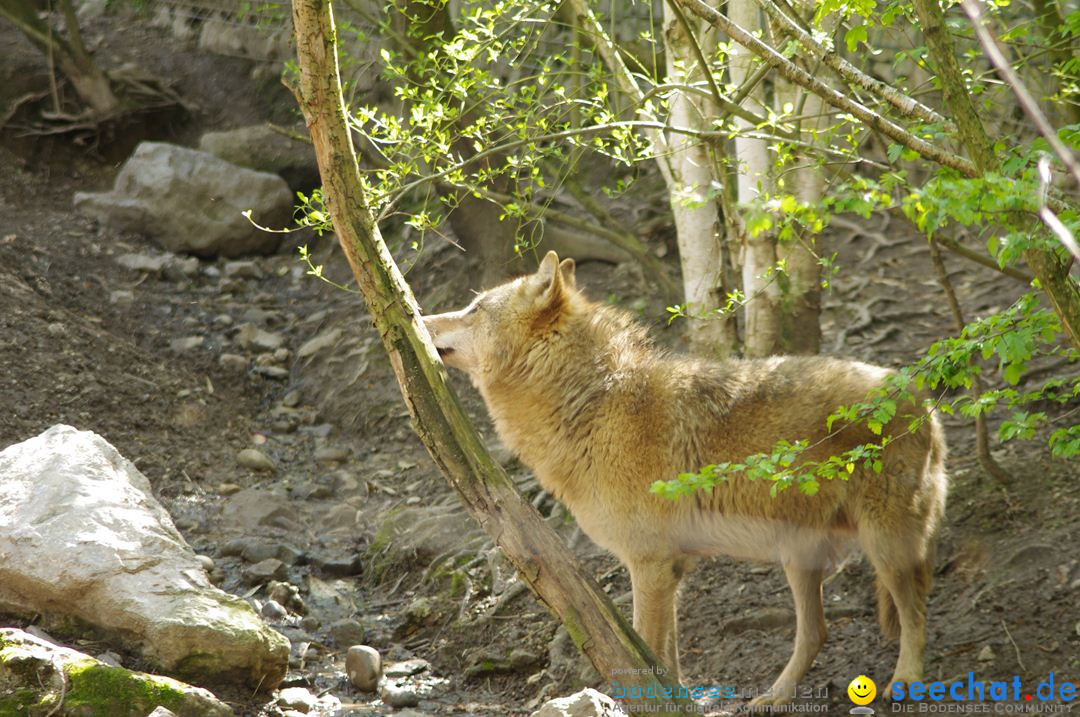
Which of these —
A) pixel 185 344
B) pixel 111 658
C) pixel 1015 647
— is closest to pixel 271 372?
pixel 185 344

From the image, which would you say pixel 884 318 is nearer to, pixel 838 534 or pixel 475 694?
pixel 838 534

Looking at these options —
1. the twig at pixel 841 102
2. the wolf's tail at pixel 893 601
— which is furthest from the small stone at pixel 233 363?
the twig at pixel 841 102

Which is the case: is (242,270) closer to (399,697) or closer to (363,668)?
(363,668)

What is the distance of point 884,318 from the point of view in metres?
9.44

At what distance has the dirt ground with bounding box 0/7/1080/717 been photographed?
5879 mm

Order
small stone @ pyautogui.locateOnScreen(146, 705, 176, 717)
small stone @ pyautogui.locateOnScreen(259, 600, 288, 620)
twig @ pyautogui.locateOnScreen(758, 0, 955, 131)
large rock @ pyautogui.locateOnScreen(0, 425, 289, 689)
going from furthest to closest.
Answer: small stone @ pyautogui.locateOnScreen(259, 600, 288, 620) → large rock @ pyautogui.locateOnScreen(0, 425, 289, 689) → small stone @ pyautogui.locateOnScreen(146, 705, 176, 717) → twig @ pyautogui.locateOnScreen(758, 0, 955, 131)

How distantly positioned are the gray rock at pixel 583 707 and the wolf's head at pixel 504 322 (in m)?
2.22

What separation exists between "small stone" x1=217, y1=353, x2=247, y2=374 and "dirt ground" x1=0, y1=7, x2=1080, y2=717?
0.04 meters

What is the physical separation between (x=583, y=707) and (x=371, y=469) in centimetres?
509

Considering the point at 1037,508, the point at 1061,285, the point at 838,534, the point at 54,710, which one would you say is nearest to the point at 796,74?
the point at 1061,285

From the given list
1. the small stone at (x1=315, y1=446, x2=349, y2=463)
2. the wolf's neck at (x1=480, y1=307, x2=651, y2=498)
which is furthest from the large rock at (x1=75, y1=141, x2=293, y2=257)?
the wolf's neck at (x1=480, y1=307, x2=651, y2=498)

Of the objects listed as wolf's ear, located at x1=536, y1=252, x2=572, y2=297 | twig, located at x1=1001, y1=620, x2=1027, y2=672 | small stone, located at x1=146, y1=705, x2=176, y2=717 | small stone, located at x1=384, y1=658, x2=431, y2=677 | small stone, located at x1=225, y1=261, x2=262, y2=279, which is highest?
wolf's ear, located at x1=536, y1=252, x2=572, y2=297

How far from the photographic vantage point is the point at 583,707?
4203 mm

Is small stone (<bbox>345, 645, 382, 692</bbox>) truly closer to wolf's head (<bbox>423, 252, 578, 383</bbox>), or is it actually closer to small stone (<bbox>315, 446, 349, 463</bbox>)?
wolf's head (<bbox>423, 252, 578, 383</bbox>)
